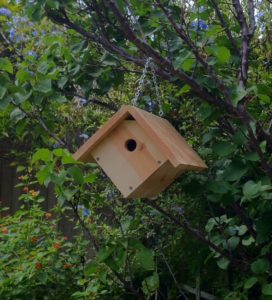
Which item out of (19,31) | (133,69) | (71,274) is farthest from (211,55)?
(19,31)

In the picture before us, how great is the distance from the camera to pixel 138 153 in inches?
82.1

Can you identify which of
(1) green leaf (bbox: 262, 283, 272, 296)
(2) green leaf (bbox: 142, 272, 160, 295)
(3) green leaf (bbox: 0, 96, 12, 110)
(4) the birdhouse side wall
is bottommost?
(1) green leaf (bbox: 262, 283, 272, 296)

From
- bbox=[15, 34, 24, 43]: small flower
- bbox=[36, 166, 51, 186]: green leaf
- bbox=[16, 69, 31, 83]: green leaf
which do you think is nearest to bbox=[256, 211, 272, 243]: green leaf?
bbox=[36, 166, 51, 186]: green leaf

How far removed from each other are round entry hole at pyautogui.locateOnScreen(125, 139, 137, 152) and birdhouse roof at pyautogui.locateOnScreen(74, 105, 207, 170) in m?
0.08

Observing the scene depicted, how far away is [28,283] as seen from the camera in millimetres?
2979

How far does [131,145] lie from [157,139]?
188 mm

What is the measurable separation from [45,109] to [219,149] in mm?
919

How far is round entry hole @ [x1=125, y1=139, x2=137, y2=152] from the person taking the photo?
84.1 inches

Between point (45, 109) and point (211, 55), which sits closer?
point (211, 55)

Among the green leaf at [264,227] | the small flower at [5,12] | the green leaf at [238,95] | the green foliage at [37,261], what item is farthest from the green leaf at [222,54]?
the small flower at [5,12]

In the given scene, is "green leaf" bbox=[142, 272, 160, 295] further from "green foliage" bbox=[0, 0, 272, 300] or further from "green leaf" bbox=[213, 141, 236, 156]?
"green leaf" bbox=[213, 141, 236, 156]

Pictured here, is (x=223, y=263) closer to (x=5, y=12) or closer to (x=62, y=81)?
(x=62, y=81)

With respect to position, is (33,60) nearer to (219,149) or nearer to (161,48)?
(161,48)

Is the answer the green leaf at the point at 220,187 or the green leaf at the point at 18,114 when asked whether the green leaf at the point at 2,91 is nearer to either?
the green leaf at the point at 18,114
